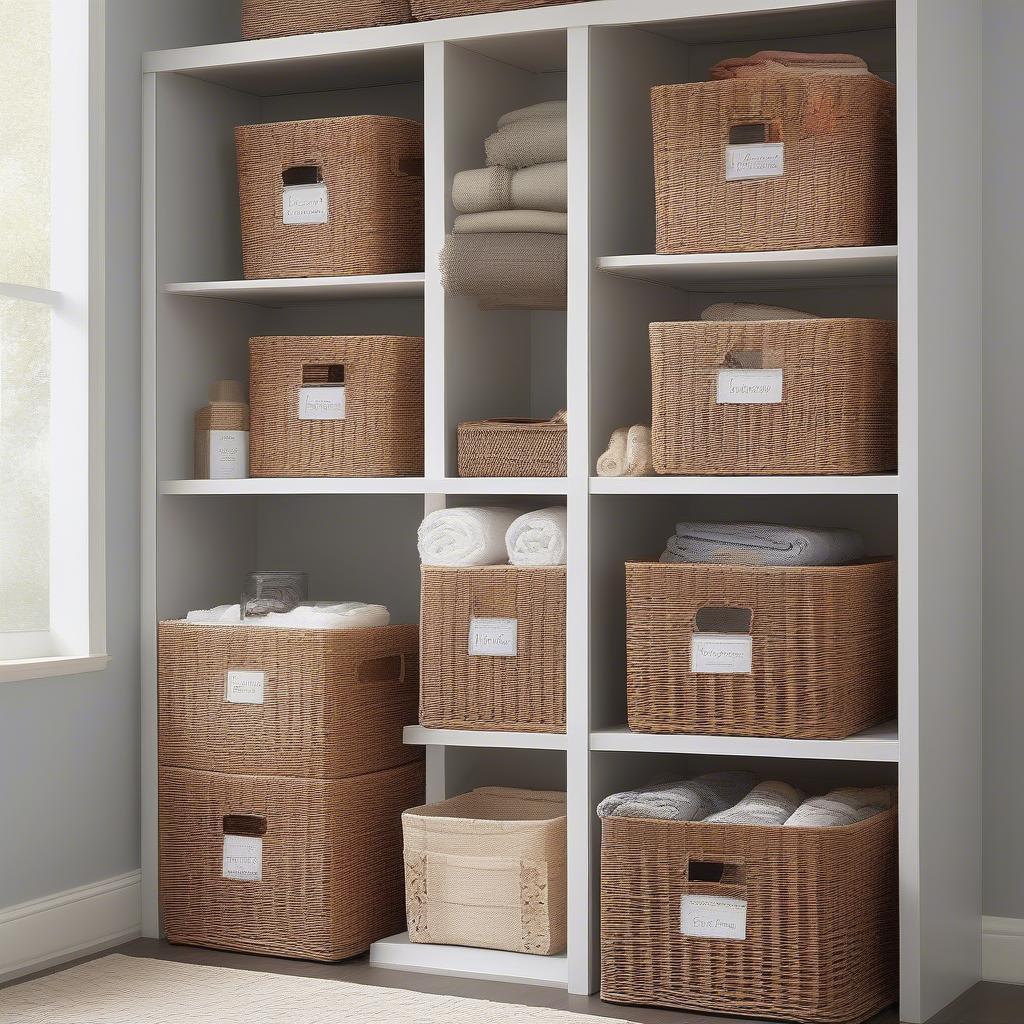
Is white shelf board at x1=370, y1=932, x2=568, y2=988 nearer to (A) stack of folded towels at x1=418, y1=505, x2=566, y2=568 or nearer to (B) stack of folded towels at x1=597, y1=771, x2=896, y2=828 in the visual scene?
(B) stack of folded towels at x1=597, y1=771, x2=896, y2=828

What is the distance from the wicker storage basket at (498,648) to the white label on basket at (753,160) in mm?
791

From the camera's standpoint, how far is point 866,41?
324 cm

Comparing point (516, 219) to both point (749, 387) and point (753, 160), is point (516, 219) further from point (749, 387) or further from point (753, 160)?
point (749, 387)

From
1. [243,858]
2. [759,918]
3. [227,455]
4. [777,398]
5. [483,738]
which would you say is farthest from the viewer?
[227,455]

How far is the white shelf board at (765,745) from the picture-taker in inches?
111

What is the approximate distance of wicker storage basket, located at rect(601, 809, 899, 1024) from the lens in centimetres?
272

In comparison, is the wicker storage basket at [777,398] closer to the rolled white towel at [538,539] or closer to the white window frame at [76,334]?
the rolled white towel at [538,539]

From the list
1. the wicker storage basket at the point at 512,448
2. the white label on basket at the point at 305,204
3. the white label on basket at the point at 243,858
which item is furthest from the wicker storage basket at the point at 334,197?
the white label on basket at the point at 243,858

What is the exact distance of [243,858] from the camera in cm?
321

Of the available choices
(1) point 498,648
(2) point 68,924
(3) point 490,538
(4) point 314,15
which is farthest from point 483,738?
(4) point 314,15

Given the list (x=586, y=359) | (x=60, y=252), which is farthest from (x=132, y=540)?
(x=586, y=359)

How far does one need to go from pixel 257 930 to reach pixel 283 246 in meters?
1.38

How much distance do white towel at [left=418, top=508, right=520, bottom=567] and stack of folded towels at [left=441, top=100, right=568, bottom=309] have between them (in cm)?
43

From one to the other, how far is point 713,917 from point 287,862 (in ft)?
2.85
